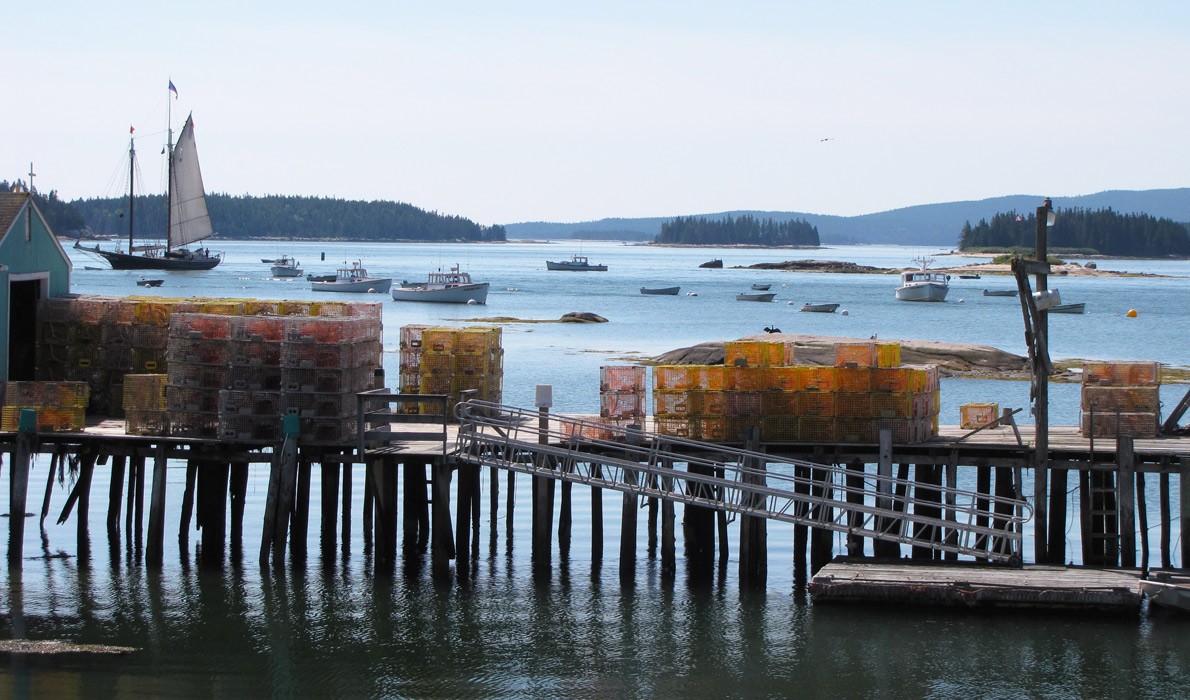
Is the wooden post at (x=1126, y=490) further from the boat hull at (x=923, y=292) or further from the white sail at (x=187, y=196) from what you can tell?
the boat hull at (x=923, y=292)

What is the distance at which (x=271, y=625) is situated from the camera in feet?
77.5

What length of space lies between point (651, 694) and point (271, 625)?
6.53 metres

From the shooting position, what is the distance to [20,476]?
26531 mm

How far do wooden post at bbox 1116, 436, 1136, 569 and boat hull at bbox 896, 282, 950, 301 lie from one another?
11973cm

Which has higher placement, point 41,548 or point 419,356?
point 419,356

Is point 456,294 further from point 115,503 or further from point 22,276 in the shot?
point 115,503

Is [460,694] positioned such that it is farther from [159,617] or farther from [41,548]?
[41,548]

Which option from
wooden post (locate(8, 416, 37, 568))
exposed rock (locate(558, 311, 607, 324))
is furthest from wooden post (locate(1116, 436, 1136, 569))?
exposed rock (locate(558, 311, 607, 324))

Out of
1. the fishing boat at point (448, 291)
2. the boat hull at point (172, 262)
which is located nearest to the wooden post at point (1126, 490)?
the fishing boat at point (448, 291)

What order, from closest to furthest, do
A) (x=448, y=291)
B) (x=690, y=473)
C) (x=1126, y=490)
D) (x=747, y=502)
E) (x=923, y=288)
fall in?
(x=1126, y=490) → (x=690, y=473) → (x=747, y=502) → (x=448, y=291) → (x=923, y=288)

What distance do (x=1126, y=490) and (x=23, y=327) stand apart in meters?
21.7

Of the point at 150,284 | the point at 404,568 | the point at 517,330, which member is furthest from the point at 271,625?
the point at 150,284

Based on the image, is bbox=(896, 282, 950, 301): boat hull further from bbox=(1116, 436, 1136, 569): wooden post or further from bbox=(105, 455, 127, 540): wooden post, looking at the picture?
bbox=(1116, 436, 1136, 569): wooden post

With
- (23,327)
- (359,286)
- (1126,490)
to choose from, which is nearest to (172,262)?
(359,286)
